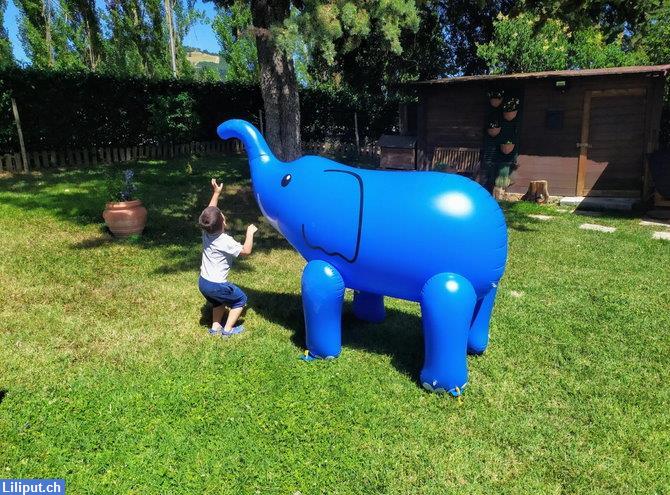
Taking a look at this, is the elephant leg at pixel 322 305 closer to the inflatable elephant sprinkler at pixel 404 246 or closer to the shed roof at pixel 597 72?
the inflatable elephant sprinkler at pixel 404 246

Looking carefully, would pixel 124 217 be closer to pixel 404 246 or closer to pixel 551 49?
pixel 404 246

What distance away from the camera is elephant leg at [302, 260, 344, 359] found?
13.8 ft

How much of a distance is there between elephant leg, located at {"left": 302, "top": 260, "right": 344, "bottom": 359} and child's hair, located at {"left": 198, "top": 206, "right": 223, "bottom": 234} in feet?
3.28

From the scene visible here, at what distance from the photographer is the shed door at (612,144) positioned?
39.2 feet

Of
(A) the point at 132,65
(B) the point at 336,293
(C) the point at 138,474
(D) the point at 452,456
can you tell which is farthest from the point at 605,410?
(A) the point at 132,65

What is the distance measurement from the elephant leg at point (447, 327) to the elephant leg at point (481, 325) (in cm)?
56

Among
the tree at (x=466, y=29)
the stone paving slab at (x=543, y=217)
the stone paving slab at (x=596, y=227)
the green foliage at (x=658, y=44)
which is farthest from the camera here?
the tree at (x=466, y=29)

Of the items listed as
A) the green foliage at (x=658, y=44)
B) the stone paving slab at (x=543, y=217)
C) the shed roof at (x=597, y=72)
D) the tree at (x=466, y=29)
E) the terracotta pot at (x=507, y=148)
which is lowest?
the stone paving slab at (x=543, y=217)

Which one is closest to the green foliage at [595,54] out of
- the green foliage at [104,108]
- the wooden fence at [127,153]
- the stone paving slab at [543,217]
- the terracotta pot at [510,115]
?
the terracotta pot at [510,115]

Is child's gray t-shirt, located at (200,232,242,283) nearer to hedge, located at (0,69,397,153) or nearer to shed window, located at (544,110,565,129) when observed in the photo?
hedge, located at (0,69,397,153)

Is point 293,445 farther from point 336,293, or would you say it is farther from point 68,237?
point 68,237

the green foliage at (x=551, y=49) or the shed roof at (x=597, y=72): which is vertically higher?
the green foliage at (x=551, y=49)

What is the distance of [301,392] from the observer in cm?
394

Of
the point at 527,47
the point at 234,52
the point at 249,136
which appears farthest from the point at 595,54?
the point at 234,52
